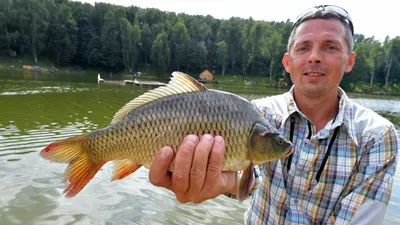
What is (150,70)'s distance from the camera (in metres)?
58.8

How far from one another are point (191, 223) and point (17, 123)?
283 inches

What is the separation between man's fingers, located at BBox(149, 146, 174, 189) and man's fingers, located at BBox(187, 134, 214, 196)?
0.14 metres

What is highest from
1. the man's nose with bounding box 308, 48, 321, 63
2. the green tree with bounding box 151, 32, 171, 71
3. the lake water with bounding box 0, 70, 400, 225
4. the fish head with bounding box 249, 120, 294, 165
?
the green tree with bounding box 151, 32, 171, 71

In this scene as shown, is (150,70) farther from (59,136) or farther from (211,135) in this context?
(211,135)

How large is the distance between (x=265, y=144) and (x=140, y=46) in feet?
200

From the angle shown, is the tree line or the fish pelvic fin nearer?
the fish pelvic fin

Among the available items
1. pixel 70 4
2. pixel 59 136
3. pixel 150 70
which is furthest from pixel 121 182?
pixel 70 4

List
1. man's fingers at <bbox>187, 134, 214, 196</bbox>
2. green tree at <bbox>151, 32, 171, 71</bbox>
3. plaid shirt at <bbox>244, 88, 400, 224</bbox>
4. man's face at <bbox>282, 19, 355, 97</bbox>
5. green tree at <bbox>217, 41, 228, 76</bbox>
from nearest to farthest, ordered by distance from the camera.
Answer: man's fingers at <bbox>187, 134, 214, 196</bbox>, plaid shirt at <bbox>244, 88, 400, 224</bbox>, man's face at <bbox>282, 19, 355, 97</bbox>, green tree at <bbox>151, 32, 171, 71</bbox>, green tree at <bbox>217, 41, 228, 76</bbox>

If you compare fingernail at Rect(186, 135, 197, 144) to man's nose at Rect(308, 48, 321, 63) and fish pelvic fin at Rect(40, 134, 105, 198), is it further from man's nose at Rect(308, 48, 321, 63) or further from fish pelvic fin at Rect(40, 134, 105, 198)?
man's nose at Rect(308, 48, 321, 63)

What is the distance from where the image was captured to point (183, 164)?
1.59 metres

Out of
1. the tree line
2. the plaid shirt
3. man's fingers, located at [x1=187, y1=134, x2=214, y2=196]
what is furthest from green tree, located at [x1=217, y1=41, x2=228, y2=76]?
man's fingers, located at [x1=187, y1=134, x2=214, y2=196]

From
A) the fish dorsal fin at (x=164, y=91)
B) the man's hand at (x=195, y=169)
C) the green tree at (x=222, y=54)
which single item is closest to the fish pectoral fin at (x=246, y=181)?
the man's hand at (x=195, y=169)

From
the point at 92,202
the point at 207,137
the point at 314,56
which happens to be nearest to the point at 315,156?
the point at 314,56

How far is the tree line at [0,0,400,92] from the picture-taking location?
54.5 metres
